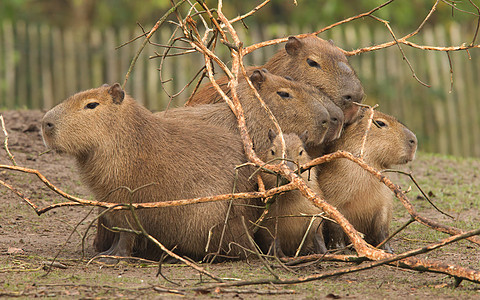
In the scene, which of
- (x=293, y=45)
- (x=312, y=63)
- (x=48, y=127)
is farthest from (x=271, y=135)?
(x=48, y=127)

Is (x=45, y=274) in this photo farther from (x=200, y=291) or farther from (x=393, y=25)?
(x=393, y=25)

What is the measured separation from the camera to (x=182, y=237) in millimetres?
4180

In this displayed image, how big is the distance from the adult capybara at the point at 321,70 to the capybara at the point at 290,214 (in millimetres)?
497

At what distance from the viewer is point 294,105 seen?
15.0 feet

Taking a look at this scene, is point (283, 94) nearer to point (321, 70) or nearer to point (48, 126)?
point (321, 70)

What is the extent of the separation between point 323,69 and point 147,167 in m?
1.46

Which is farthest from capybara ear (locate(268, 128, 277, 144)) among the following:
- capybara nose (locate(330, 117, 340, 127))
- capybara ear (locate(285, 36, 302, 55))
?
capybara ear (locate(285, 36, 302, 55))

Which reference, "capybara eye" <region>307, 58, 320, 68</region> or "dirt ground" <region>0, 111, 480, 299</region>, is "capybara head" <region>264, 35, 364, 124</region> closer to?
"capybara eye" <region>307, 58, 320, 68</region>

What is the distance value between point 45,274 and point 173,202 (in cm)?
76

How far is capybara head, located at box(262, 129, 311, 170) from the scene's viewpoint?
4.23m

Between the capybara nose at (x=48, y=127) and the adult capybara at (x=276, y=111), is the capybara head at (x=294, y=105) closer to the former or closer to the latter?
the adult capybara at (x=276, y=111)

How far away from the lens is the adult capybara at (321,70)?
475 centimetres

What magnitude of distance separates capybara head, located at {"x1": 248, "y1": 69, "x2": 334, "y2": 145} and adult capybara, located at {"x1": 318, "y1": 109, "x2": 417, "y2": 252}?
0.23 m

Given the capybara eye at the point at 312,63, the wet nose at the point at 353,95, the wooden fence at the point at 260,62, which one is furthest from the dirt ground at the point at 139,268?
the wooden fence at the point at 260,62
